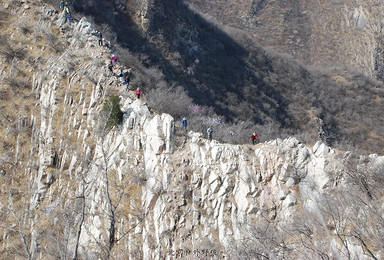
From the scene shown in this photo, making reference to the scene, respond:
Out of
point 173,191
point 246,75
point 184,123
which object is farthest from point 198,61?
point 173,191

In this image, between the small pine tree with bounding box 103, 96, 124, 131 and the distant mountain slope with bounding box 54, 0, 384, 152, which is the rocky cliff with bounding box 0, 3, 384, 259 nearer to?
the small pine tree with bounding box 103, 96, 124, 131

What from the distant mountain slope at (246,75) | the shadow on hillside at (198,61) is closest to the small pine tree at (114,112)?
the distant mountain slope at (246,75)

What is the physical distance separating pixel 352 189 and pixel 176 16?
109 ft

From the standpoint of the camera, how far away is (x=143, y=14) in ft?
123

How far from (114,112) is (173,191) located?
513 cm

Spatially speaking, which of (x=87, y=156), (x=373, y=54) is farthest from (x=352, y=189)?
(x=373, y=54)

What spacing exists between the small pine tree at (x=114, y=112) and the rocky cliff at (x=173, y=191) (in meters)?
0.38

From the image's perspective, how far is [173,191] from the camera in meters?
14.5

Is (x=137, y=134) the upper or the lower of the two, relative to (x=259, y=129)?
upper

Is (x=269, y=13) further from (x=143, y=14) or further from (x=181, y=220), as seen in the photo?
(x=181, y=220)

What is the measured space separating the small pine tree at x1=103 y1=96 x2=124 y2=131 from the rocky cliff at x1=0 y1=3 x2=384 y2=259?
376 millimetres

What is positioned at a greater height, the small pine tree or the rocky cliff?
the small pine tree

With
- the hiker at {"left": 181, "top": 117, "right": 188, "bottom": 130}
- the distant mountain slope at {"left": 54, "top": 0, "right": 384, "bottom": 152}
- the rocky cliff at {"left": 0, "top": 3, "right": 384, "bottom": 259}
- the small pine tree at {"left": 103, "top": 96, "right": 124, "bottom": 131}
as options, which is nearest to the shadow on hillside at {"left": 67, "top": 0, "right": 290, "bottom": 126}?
the distant mountain slope at {"left": 54, "top": 0, "right": 384, "bottom": 152}

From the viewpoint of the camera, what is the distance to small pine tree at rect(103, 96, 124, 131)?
54.8 ft
